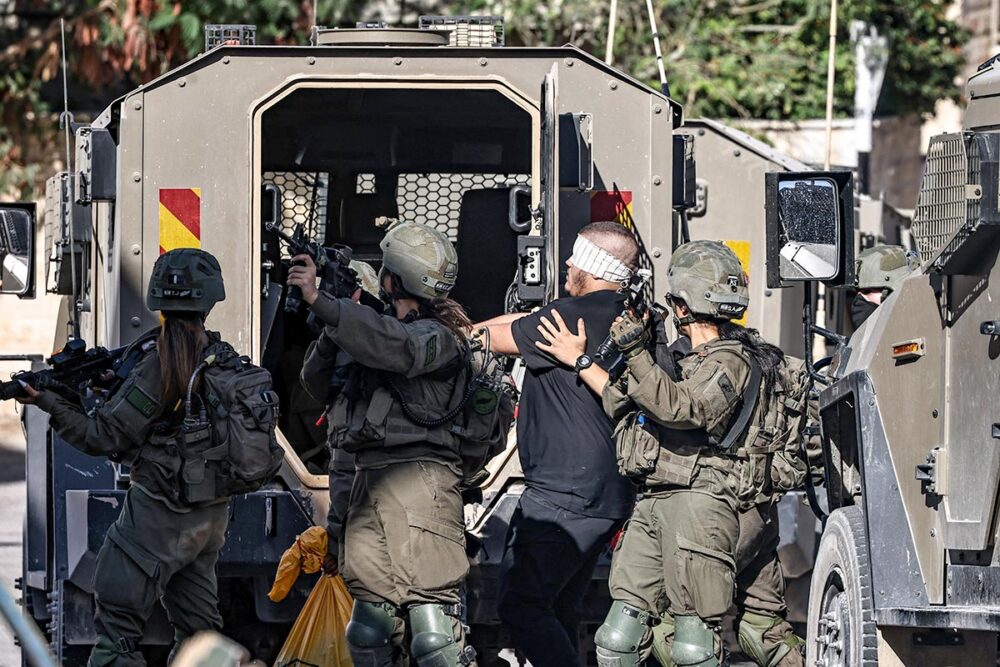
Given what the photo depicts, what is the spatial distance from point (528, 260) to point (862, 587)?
171 centimetres

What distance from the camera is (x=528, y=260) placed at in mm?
6066

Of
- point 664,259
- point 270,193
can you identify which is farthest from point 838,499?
point 270,193

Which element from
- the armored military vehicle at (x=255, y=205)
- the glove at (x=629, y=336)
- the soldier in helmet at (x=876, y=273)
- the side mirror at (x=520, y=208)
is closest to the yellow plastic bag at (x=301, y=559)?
the armored military vehicle at (x=255, y=205)

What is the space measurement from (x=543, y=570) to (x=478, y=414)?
2.08 feet

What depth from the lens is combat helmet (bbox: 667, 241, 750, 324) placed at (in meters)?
5.43

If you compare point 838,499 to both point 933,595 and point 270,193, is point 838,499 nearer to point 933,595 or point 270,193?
point 933,595

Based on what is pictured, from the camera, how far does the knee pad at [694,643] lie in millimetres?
5324

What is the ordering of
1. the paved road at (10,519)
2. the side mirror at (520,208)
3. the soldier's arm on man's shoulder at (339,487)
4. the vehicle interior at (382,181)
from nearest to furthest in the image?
the soldier's arm on man's shoulder at (339,487), the side mirror at (520,208), the vehicle interior at (382,181), the paved road at (10,519)

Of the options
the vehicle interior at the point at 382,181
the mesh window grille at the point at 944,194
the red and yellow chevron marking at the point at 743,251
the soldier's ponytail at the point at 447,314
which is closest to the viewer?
the mesh window grille at the point at 944,194

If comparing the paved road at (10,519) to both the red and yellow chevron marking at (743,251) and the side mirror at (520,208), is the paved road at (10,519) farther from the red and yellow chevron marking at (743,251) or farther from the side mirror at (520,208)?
the red and yellow chevron marking at (743,251)

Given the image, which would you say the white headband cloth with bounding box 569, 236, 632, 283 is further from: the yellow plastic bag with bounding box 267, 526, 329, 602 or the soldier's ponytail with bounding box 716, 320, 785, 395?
the yellow plastic bag with bounding box 267, 526, 329, 602

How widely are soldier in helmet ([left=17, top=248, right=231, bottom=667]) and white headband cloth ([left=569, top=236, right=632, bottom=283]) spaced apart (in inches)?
47.2

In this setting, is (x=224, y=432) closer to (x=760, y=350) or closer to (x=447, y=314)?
(x=447, y=314)

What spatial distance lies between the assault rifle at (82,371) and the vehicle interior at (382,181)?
1687 millimetres
